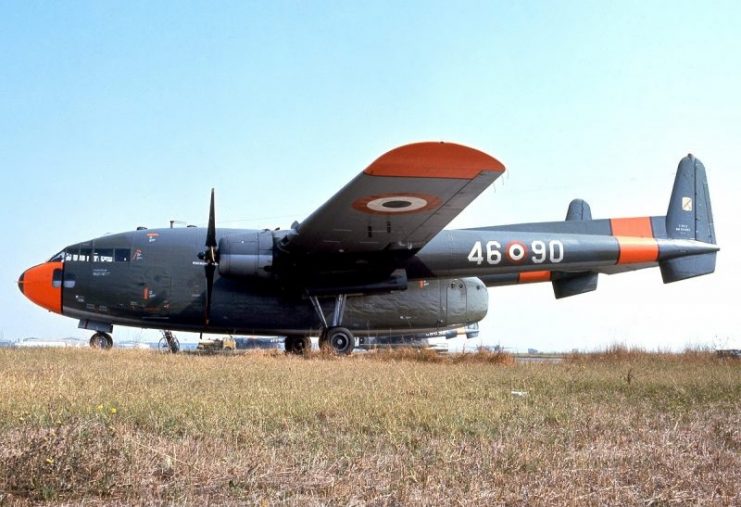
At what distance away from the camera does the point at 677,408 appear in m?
6.73

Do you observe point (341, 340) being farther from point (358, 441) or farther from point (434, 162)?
point (358, 441)

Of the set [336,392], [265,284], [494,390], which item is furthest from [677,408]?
[265,284]

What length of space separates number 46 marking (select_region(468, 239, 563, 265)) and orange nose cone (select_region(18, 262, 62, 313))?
10.7 meters

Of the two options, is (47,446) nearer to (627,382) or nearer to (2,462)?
(2,462)

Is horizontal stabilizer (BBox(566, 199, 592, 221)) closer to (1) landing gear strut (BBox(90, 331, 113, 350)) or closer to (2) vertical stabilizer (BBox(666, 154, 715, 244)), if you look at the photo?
(2) vertical stabilizer (BBox(666, 154, 715, 244))

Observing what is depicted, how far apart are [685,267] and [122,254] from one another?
1582cm

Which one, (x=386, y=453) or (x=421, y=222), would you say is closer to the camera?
(x=386, y=453)

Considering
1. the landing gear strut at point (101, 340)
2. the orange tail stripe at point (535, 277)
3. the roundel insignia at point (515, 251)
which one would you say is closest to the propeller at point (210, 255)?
the landing gear strut at point (101, 340)

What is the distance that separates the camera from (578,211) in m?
21.5

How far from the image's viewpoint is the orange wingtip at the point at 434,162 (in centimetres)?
1127

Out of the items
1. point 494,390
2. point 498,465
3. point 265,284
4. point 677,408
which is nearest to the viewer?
point 498,465

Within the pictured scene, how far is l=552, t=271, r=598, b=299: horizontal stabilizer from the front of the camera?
19938mm

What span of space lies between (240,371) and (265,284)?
751 cm

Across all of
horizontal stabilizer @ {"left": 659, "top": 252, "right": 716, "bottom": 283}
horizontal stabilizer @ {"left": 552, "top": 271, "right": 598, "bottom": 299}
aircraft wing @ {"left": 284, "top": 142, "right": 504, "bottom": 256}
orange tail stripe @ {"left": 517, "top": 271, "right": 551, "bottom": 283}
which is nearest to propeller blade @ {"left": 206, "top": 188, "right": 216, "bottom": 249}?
aircraft wing @ {"left": 284, "top": 142, "right": 504, "bottom": 256}
